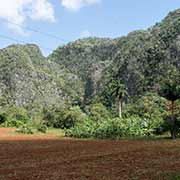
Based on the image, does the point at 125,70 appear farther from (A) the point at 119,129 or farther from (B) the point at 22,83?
(A) the point at 119,129

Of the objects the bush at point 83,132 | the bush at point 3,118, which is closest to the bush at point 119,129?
the bush at point 83,132

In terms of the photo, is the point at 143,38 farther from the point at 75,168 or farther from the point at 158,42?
the point at 75,168

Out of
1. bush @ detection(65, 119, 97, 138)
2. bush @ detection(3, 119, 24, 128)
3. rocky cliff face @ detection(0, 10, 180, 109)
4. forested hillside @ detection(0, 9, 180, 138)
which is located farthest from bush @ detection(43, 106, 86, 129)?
rocky cliff face @ detection(0, 10, 180, 109)

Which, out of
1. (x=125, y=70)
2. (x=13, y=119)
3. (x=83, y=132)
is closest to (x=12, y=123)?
(x=13, y=119)

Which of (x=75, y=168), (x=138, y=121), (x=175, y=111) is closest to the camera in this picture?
(x=75, y=168)

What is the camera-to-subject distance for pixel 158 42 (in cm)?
16325

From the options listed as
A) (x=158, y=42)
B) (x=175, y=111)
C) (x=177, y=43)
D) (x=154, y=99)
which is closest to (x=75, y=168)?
(x=175, y=111)

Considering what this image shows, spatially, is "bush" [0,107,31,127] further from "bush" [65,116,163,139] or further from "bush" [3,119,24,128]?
"bush" [65,116,163,139]

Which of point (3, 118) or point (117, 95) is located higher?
point (117, 95)

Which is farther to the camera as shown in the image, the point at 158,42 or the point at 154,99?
the point at 158,42

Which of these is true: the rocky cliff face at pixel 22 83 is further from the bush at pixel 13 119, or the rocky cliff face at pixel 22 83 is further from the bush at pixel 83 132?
the bush at pixel 83 132

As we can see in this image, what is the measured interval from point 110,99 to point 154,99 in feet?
138

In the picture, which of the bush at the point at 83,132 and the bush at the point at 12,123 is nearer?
the bush at the point at 83,132

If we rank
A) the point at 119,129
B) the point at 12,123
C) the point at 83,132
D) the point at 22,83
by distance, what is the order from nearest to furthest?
1. the point at 119,129
2. the point at 83,132
3. the point at 12,123
4. the point at 22,83
